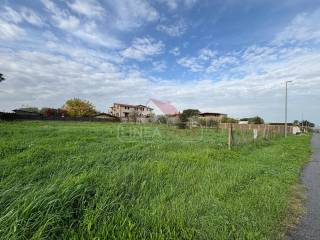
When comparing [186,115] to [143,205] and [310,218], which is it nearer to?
[310,218]

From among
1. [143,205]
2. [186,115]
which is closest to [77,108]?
[186,115]

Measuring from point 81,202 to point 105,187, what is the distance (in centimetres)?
59

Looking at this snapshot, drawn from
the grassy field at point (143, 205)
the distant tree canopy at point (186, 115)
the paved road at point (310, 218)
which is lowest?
the paved road at point (310, 218)

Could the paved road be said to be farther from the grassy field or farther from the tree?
the tree

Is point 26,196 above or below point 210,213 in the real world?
above

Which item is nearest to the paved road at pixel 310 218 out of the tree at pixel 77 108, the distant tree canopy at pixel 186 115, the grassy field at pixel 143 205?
the grassy field at pixel 143 205

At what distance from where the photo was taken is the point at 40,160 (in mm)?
6895

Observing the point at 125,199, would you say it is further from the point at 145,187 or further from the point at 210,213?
the point at 210,213

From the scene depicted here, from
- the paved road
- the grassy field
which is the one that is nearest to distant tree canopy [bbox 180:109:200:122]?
the paved road

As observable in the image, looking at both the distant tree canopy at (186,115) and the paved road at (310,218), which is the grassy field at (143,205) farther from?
Result: the distant tree canopy at (186,115)

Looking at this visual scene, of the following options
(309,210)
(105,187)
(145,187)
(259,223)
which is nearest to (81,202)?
(105,187)

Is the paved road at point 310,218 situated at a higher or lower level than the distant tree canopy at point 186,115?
lower

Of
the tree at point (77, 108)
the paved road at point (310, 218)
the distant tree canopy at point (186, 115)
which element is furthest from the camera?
the tree at point (77, 108)

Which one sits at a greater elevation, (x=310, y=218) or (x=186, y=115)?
(x=186, y=115)
